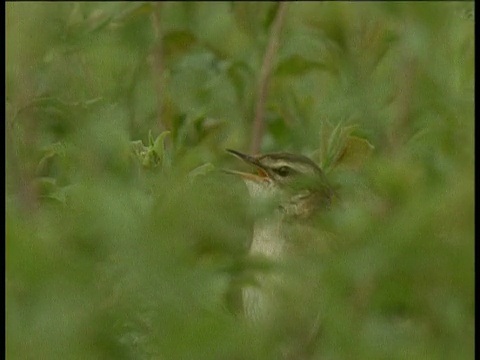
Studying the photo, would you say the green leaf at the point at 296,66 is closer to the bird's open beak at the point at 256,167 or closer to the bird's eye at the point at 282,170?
the bird's open beak at the point at 256,167

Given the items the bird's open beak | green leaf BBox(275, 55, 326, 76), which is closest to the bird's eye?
the bird's open beak

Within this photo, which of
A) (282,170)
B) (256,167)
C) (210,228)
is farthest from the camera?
(256,167)

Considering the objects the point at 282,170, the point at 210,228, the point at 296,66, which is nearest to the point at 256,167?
the point at 296,66

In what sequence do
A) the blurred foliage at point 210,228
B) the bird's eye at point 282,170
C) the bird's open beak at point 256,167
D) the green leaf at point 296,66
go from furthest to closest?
the green leaf at point 296,66, the bird's open beak at point 256,167, the bird's eye at point 282,170, the blurred foliage at point 210,228

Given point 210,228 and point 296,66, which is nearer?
point 210,228

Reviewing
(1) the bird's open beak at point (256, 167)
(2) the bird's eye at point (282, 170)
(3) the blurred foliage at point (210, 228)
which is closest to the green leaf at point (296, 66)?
(1) the bird's open beak at point (256, 167)

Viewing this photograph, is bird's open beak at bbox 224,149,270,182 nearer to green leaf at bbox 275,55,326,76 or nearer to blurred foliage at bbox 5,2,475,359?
green leaf at bbox 275,55,326,76

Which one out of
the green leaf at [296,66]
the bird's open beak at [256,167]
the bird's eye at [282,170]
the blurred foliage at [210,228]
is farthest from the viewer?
the green leaf at [296,66]

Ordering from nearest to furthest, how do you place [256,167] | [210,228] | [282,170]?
1. [210,228]
2. [282,170]
3. [256,167]

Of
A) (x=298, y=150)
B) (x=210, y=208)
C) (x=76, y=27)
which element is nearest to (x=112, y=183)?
(x=210, y=208)

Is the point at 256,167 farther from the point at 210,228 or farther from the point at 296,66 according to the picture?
the point at 210,228

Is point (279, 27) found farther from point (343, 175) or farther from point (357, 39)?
point (343, 175)

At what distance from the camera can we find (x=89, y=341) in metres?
1.18

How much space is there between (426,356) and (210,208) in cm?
25
